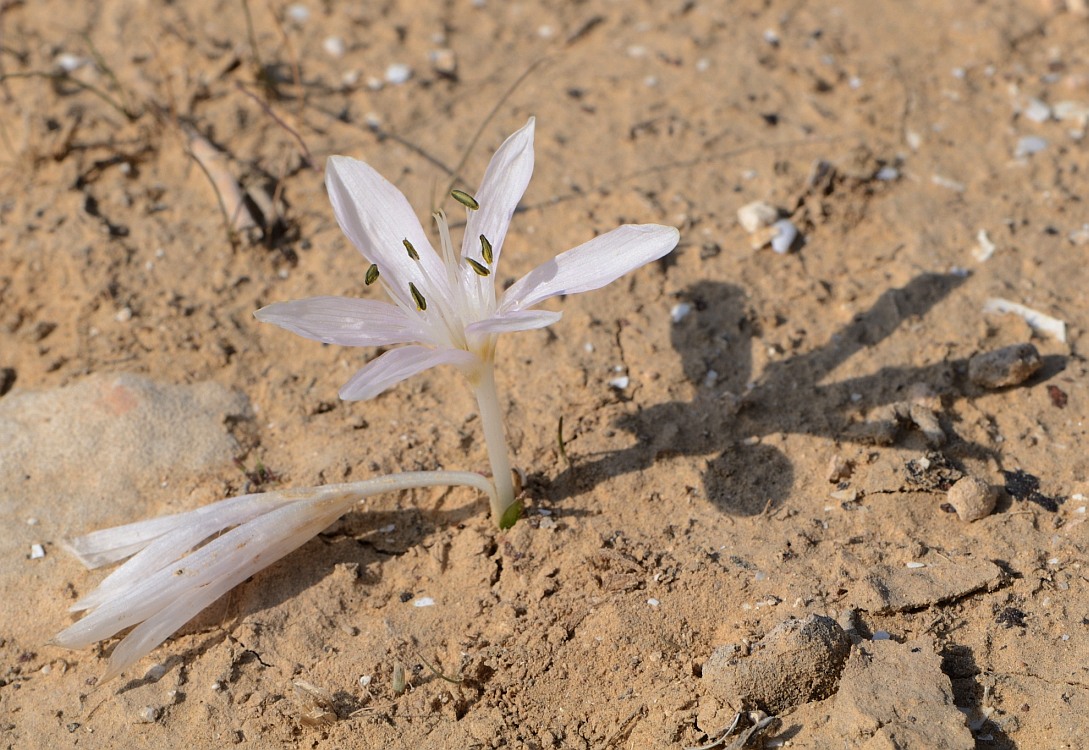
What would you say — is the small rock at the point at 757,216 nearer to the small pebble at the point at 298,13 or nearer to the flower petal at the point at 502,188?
the flower petal at the point at 502,188

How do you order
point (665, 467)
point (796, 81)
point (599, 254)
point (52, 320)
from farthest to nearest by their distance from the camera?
point (796, 81) < point (52, 320) < point (665, 467) < point (599, 254)

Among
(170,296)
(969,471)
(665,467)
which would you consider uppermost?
(170,296)

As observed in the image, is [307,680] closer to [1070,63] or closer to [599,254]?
[599,254]

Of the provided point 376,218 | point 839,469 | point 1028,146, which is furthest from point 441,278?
point 1028,146

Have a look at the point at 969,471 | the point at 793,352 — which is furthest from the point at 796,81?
the point at 969,471

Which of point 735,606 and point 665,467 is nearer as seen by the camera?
point 735,606

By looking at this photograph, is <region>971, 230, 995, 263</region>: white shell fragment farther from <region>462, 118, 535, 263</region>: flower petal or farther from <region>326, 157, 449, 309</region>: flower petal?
<region>326, 157, 449, 309</region>: flower petal

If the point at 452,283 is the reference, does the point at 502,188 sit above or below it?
above

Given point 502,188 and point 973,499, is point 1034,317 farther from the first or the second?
point 502,188
